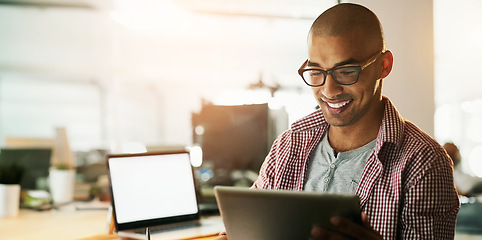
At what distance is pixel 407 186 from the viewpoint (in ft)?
4.18

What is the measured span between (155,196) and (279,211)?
916 mm

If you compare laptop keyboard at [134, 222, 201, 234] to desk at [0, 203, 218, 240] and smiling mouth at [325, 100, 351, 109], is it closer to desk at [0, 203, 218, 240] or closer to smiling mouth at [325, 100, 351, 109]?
desk at [0, 203, 218, 240]

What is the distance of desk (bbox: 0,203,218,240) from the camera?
183 cm

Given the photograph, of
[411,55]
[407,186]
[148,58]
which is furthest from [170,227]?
[148,58]

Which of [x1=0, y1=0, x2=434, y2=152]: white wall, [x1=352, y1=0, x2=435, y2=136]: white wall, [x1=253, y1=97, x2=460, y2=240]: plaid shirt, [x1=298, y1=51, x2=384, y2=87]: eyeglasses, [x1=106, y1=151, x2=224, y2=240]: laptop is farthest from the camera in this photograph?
[x1=0, y1=0, x2=434, y2=152]: white wall

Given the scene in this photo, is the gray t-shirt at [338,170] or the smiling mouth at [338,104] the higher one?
the smiling mouth at [338,104]

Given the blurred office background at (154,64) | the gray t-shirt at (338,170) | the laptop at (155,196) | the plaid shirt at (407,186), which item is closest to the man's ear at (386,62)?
the plaid shirt at (407,186)

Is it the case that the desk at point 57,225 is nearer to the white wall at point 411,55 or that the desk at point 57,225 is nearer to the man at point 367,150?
the man at point 367,150

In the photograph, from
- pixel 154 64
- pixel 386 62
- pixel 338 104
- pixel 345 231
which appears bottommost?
pixel 345 231

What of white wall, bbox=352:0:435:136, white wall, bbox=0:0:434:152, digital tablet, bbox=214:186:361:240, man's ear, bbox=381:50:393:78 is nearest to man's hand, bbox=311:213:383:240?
digital tablet, bbox=214:186:361:240

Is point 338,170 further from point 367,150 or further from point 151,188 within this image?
point 151,188

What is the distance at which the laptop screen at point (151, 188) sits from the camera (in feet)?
5.87

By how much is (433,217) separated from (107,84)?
21.7ft

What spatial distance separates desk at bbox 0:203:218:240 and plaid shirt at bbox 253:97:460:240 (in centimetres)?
96
